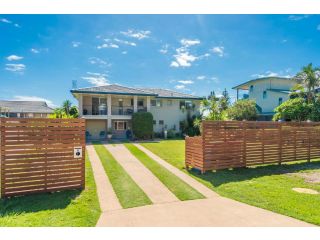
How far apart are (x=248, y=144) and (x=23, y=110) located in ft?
174

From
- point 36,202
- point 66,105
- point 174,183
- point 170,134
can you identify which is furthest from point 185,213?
point 66,105

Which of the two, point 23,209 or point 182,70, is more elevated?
point 182,70

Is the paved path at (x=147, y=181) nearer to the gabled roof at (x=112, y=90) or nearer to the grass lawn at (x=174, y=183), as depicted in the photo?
the grass lawn at (x=174, y=183)

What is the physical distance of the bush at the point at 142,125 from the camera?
77.9 ft

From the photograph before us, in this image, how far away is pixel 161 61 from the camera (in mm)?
20875

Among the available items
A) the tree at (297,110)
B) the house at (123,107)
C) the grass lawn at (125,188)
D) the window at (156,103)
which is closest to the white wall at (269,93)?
the tree at (297,110)

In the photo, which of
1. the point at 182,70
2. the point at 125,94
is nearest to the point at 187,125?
the point at 182,70

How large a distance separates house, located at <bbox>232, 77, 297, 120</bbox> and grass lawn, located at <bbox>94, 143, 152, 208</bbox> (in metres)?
26.9

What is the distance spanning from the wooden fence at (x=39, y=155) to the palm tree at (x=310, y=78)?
915 inches

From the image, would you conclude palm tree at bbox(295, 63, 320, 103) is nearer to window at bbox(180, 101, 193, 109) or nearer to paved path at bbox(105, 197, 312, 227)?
window at bbox(180, 101, 193, 109)

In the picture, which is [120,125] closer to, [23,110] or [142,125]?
[142,125]

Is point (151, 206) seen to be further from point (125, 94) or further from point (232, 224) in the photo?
point (125, 94)

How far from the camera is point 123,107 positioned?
86.8 ft
